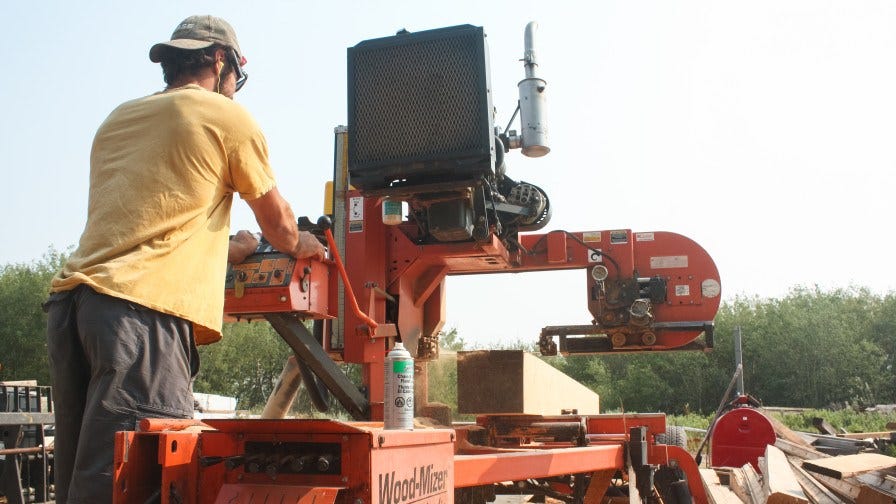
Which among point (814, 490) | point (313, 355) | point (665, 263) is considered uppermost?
point (665, 263)

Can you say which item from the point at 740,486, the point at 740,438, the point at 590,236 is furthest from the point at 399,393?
the point at 740,438

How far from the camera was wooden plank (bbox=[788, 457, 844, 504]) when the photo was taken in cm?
639

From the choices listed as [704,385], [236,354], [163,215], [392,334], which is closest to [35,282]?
[236,354]

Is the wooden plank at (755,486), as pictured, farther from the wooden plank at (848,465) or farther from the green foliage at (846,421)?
the green foliage at (846,421)

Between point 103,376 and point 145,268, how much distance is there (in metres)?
0.35

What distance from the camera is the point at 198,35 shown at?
9.60ft

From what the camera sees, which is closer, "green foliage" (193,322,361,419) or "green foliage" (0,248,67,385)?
"green foliage" (0,248,67,385)

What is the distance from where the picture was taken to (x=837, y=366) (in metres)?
45.0

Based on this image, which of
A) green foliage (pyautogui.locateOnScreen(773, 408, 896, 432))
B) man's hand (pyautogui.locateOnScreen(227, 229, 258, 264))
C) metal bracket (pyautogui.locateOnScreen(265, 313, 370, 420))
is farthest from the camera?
green foliage (pyautogui.locateOnScreen(773, 408, 896, 432))

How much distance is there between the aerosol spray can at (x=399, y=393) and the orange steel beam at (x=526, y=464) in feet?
1.63

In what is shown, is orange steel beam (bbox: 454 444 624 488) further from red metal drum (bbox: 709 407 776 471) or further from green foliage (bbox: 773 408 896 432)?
green foliage (bbox: 773 408 896 432)

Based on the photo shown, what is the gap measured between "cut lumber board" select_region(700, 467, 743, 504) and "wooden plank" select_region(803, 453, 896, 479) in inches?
27.7

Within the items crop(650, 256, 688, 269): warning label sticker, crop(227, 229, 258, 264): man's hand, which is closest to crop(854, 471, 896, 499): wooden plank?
crop(650, 256, 688, 269): warning label sticker

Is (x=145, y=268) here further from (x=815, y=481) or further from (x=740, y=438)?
(x=740, y=438)
